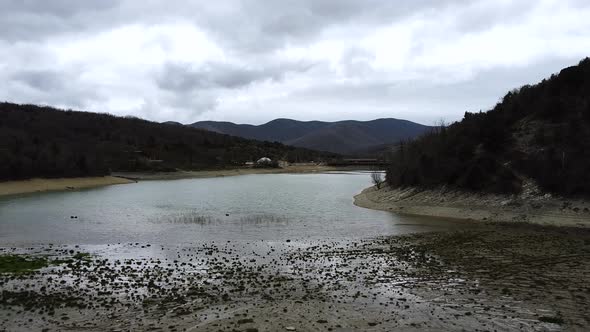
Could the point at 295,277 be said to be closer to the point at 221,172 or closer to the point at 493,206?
the point at 493,206

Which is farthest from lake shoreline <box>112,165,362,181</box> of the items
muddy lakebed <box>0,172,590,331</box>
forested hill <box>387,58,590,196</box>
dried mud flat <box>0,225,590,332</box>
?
dried mud flat <box>0,225,590,332</box>

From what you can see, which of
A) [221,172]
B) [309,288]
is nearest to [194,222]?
[309,288]

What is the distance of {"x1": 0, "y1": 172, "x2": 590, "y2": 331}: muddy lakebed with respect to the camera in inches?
461

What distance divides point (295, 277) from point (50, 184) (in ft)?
234

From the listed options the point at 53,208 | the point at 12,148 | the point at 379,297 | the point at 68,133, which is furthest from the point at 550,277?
the point at 68,133

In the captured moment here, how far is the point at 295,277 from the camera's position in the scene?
16766 mm

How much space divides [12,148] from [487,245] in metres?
83.5

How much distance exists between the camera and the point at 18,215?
130ft

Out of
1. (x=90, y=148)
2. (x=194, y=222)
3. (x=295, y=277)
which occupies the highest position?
(x=90, y=148)

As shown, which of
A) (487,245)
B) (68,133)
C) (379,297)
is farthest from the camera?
(68,133)

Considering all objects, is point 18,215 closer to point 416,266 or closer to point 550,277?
point 416,266

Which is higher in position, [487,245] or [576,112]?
[576,112]

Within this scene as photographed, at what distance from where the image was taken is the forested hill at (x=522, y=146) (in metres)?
35.8

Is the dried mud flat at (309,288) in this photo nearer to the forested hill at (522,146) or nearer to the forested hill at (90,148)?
the forested hill at (522,146)
